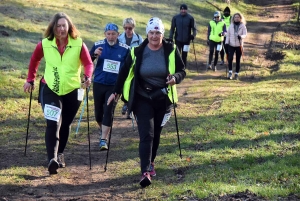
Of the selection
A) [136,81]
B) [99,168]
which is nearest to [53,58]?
[136,81]

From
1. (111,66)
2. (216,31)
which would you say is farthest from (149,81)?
(216,31)

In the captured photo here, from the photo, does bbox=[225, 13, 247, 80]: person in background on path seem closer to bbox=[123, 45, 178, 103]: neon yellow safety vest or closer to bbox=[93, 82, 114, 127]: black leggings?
bbox=[93, 82, 114, 127]: black leggings

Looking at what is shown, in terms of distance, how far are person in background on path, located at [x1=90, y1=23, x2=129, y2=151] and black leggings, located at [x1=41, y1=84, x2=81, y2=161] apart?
1368 mm

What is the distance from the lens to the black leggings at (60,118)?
26.5ft

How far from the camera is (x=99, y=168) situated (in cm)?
898

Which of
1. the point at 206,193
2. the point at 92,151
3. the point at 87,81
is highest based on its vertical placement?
the point at 87,81

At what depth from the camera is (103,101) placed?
396 inches

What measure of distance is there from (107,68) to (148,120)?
2.53 metres

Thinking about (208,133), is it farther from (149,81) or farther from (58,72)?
→ (58,72)

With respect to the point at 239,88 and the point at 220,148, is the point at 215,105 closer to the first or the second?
the point at 239,88

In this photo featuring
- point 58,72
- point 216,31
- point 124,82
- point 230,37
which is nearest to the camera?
point 124,82

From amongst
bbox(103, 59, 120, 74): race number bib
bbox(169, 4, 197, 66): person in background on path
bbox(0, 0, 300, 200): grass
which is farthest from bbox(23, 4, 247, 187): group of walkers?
bbox(169, 4, 197, 66): person in background on path

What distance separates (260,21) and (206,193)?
35.6 meters

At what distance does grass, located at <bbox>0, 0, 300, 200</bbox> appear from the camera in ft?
25.1
